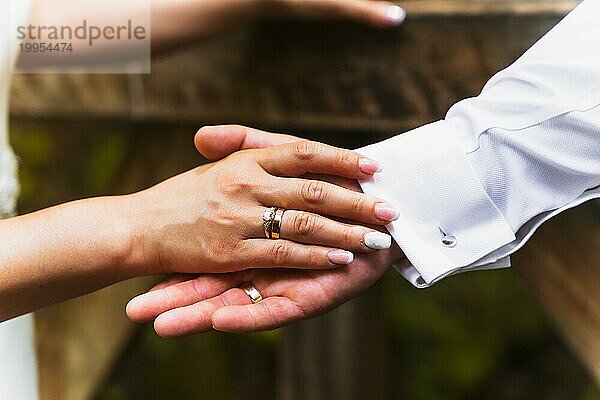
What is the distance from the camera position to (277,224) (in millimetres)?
650

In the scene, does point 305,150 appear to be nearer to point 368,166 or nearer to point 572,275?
point 368,166

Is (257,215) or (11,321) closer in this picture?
(257,215)

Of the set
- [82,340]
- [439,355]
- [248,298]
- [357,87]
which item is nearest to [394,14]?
[357,87]

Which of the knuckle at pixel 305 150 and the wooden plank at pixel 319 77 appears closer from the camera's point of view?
the knuckle at pixel 305 150

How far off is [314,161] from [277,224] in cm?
6

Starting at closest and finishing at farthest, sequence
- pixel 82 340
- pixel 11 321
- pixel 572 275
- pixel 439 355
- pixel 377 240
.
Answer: pixel 377 240 < pixel 572 275 < pixel 11 321 < pixel 82 340 < pixel 439 355

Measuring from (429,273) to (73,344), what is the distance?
0.68 m

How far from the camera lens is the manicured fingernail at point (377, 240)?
2.09ft

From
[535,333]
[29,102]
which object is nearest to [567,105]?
[29,102]

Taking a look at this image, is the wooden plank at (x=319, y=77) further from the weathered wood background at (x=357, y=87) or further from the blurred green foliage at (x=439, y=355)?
the blurred green foliage at (x=439, y=355)

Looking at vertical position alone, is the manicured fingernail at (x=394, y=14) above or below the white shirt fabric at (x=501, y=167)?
above

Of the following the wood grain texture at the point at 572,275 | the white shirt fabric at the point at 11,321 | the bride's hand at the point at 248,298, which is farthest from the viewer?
the white shirt fabric at the point at 11,321

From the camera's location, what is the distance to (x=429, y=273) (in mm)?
657

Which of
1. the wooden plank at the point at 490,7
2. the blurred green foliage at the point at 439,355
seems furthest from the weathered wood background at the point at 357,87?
the blurred green foliage at the point at 439,355
